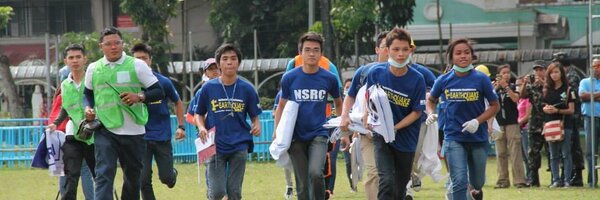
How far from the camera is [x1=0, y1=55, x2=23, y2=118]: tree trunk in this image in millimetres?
33656

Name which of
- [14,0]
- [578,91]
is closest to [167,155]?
[578,91]

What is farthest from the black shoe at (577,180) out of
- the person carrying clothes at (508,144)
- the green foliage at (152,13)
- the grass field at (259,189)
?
the green foliage at (152,13)

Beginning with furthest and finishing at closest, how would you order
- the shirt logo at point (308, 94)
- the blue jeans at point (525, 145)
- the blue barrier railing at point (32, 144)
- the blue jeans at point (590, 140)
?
the blue barrier railing at point (32, 144) → the blue jeans at point (525, 145) → the blue jeans at point (590, 140) → the shirt logo at point (308, 94)

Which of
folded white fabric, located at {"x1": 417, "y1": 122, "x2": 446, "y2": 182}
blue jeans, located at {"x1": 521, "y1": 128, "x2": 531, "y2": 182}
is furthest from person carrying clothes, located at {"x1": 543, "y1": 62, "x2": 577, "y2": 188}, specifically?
folded white fabric, located at {"x1": 417, "y1": 122, "x2": 446, "y2": 182}

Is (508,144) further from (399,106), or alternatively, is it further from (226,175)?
(399,106)

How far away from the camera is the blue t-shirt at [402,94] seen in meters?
11.6

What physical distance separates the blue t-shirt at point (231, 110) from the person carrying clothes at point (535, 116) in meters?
7.58

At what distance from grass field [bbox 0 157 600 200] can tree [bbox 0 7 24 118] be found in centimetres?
849

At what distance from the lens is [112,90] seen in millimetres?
11531

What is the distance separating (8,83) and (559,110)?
19.0m

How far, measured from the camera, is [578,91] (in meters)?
19.2

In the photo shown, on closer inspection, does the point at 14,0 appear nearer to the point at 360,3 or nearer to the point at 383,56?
the point at 360,3

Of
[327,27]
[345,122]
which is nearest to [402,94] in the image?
[345,122]

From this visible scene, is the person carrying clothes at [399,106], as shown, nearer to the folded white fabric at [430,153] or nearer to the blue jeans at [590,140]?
the folded white fabric at [430,153]
